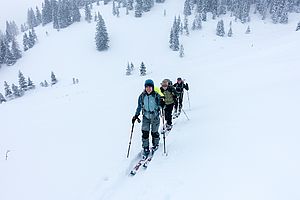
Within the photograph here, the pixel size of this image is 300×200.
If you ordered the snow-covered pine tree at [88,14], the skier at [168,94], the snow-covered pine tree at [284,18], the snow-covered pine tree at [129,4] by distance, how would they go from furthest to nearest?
the snow-covered pine tree at [129,4]
the snow-covered pine tree at [88,14]
the snow-covered pine tree at [284,18]
the skier at [168,94]

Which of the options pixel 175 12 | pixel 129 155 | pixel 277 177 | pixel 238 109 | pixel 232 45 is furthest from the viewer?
pixel 175 12

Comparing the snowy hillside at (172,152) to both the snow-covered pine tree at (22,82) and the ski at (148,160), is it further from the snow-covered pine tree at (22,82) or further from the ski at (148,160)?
the snow-covered pine tree at (22,82)

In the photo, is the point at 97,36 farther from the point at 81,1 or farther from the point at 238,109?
the point at 238,109

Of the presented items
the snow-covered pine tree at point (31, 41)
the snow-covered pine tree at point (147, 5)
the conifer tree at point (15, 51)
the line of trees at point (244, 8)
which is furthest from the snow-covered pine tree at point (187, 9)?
the conifer tree at point (15, 51)

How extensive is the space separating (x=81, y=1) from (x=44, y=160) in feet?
472

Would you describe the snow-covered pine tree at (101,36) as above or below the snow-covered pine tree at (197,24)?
below

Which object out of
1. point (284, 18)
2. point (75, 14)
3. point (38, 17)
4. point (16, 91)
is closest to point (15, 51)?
point (16, 91)

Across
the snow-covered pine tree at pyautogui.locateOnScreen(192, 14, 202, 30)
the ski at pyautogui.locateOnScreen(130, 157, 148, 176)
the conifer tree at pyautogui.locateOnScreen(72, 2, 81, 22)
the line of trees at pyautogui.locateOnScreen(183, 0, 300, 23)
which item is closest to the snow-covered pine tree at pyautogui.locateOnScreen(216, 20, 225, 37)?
the snow-covered pine tree at pyautogui.locateOnScreen(192, 14, 202, 30)

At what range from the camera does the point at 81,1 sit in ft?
459

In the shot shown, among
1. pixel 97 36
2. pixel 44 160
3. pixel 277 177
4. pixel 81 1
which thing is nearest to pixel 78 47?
pixel 97 36

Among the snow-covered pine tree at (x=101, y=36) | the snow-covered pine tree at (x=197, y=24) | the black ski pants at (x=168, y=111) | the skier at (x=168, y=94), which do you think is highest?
the skier at (x=168, y=94)

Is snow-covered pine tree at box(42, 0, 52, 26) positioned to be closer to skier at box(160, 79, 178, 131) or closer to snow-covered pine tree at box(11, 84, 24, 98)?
snow-covered pine tree at box(11, 84, 24, 98)

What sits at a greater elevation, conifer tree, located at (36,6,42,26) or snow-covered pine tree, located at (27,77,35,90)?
conifer tree, located at (36,6,42,26)

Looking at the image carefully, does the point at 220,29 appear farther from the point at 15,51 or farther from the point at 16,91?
the point at 15,51
